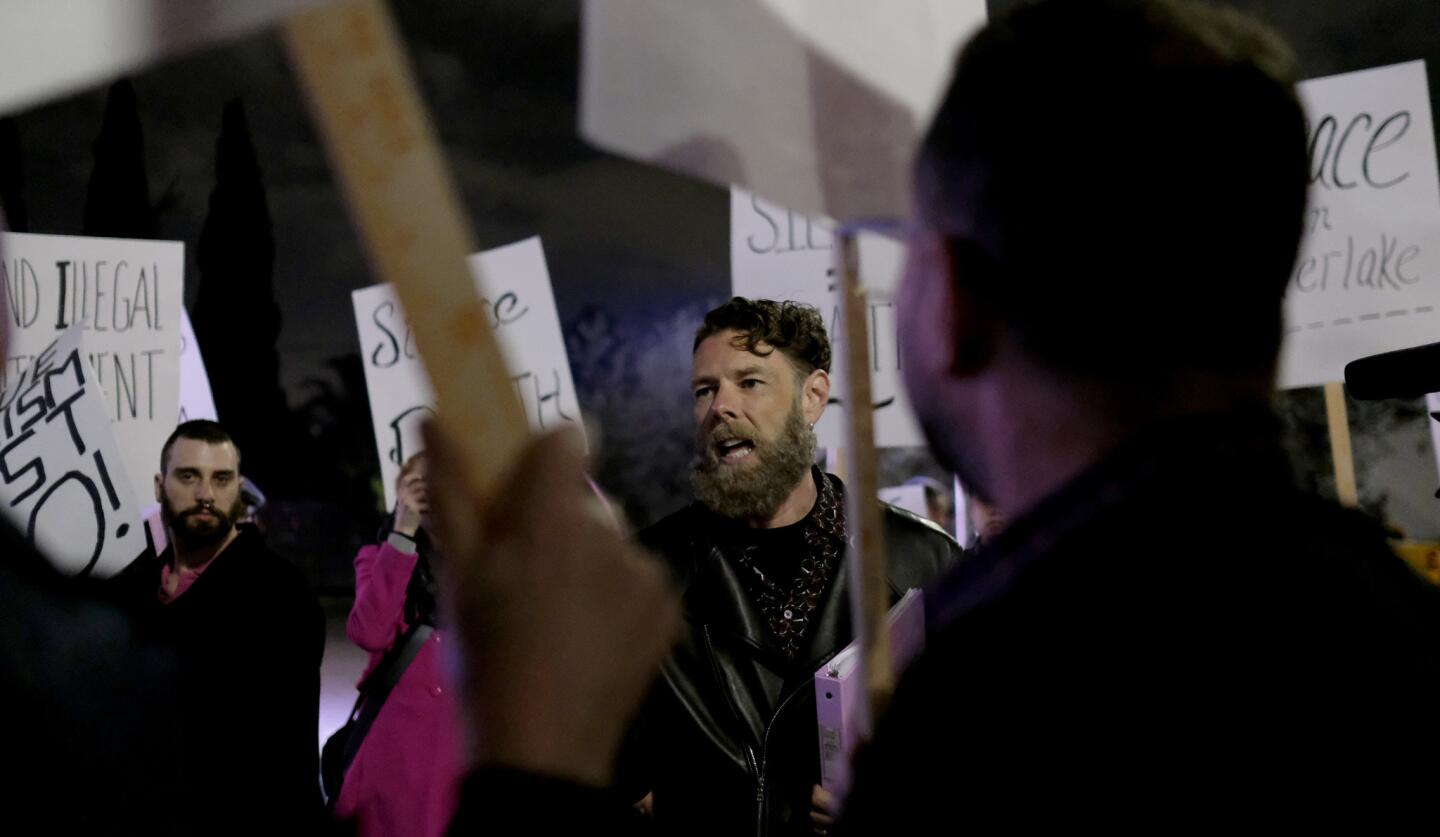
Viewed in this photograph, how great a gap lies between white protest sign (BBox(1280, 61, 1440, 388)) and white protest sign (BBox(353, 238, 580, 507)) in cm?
288

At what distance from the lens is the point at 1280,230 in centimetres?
68

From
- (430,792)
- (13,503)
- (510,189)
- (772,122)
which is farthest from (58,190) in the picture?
(772,122)

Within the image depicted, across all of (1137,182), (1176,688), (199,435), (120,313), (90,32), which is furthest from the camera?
(120,313)

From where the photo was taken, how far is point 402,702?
2885mm

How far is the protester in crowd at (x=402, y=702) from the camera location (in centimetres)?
279

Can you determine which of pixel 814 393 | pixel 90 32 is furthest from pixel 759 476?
pixel 90 32

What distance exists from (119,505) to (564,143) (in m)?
14.2

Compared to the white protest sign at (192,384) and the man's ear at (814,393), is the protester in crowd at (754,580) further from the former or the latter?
the white protest sign at (192,384)

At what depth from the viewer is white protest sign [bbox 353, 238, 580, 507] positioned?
14.9ft

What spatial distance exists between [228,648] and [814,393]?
1557 mm

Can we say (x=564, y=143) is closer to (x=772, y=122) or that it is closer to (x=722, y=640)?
(x=722, y=640)

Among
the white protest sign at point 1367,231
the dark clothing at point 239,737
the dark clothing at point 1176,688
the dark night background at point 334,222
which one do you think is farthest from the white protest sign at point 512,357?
the dark night background at point 334,222

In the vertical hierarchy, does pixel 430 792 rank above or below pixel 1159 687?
below

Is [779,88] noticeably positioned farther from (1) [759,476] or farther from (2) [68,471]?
(2) [68,471]
